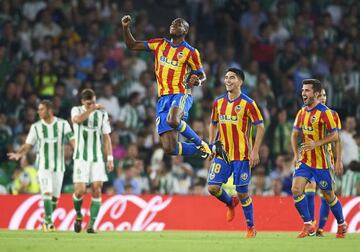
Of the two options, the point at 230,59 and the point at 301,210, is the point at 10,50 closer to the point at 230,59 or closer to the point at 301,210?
the point at 230,59

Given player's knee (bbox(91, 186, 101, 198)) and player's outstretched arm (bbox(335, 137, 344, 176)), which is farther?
player's knee (bbox(91, 186, 101, 198))

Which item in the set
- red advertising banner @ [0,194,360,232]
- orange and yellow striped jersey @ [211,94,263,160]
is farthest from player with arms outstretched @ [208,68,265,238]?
red advertising banner @ [0,194,360,232]

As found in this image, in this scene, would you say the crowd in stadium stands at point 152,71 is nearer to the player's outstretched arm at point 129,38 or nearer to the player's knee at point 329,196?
the player's knee at point 329,196

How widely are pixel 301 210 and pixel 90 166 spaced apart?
3.80 m

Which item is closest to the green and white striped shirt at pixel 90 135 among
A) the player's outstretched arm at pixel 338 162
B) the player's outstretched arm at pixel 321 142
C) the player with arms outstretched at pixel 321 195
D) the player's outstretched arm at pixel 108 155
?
the player's outstretched arm at pixel 108 155

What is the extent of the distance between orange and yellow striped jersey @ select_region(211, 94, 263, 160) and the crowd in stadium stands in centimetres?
619

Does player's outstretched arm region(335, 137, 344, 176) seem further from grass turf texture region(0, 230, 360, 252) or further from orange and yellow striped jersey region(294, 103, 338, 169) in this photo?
grass turf texture region(0, 230, 360, 252)

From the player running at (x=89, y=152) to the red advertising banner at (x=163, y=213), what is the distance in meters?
2.41

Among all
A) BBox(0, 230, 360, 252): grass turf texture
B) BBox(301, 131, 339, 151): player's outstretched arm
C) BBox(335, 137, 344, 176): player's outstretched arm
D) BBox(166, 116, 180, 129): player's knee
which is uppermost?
BBox(166, 116, 180, 129): player's knee

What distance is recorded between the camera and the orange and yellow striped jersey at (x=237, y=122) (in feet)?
50.2

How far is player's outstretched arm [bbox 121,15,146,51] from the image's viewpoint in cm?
1495

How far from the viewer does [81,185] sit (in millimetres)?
17422

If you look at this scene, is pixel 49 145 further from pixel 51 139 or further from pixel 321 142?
pixel 321 142

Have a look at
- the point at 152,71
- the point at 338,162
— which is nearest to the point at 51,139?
the point at 338,162
